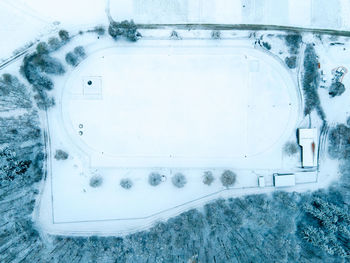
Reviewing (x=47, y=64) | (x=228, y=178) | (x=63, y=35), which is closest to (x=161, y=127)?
(x=228, y=178)

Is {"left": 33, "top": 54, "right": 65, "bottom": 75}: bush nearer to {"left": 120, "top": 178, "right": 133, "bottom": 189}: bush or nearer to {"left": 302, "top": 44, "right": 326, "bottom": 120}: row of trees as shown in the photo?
{"left": 120, "top": 178, "right": 133, "bottom": 189}: bush

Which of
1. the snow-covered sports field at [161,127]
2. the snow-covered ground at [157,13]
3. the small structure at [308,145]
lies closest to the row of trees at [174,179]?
the snow-covered sports field at [161,127]

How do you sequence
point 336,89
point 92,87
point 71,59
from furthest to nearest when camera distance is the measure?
point 92,87
point 336,89
point 71,59

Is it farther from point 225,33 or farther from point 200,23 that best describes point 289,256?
point 200,23

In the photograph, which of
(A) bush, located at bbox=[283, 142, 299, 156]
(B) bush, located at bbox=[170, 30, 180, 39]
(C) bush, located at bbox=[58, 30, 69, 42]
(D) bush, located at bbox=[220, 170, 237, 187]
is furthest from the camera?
(A) bush, located at bbox=[283, 142, 299, 156]

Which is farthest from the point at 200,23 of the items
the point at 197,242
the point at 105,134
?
the point at 197,242

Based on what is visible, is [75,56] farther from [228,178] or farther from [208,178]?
[228,178]

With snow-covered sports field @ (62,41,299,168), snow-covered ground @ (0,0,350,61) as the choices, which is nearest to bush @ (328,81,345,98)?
snow-covered sports field @ (62,41,299,168)
